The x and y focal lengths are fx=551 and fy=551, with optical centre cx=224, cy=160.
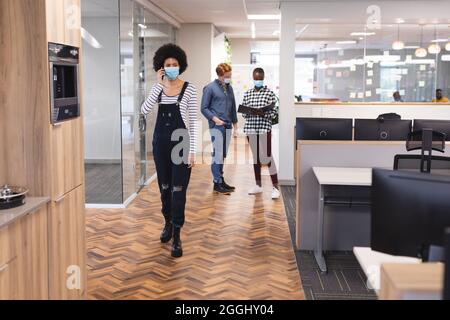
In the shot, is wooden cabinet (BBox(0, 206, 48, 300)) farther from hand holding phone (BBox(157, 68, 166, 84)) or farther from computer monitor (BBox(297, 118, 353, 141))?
computer monitor (BBox(297, 118, 353, 141))

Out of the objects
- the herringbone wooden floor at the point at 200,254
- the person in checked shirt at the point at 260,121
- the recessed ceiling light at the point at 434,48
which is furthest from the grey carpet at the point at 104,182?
the recessed ceiling light at the point at 434,48

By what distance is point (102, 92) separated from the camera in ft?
21.8

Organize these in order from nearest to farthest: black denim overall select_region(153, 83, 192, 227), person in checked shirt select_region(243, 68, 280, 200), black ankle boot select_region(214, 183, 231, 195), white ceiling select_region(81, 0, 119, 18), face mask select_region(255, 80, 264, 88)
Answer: black denim overall select_region(153, 83, 192, 227) < white ceiling select_region(81, 0, 119, 18) < person in checked shirt select_region(243, 68, 280, 200) < face mask select_region(255, 80, 264, 88) < black ankle boot select_region(214, 183, 231, 195)

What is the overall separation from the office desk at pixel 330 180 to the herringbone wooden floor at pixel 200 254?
0.26 m

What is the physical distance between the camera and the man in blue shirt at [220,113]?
7.20m

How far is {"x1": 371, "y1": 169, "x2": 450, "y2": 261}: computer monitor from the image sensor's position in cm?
192

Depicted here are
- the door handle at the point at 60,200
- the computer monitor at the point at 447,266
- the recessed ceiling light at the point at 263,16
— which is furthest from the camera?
the recessed ceiling light at the point at 263,16

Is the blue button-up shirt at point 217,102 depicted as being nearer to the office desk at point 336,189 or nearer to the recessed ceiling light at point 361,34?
the office desk at point 336,189

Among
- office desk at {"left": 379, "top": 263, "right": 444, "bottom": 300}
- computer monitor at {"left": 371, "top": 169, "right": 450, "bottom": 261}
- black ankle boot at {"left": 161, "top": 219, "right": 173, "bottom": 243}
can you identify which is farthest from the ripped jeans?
office desk at {"left": 379, "top": 263, "right": 444, "bottom": 300}

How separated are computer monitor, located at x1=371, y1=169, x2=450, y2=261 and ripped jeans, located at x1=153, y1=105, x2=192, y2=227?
2.70 meters

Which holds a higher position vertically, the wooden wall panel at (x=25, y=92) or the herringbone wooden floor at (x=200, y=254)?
the wooden wall panel at (x=25, y=92)

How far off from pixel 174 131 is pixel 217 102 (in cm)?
270

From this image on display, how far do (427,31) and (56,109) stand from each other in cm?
934
